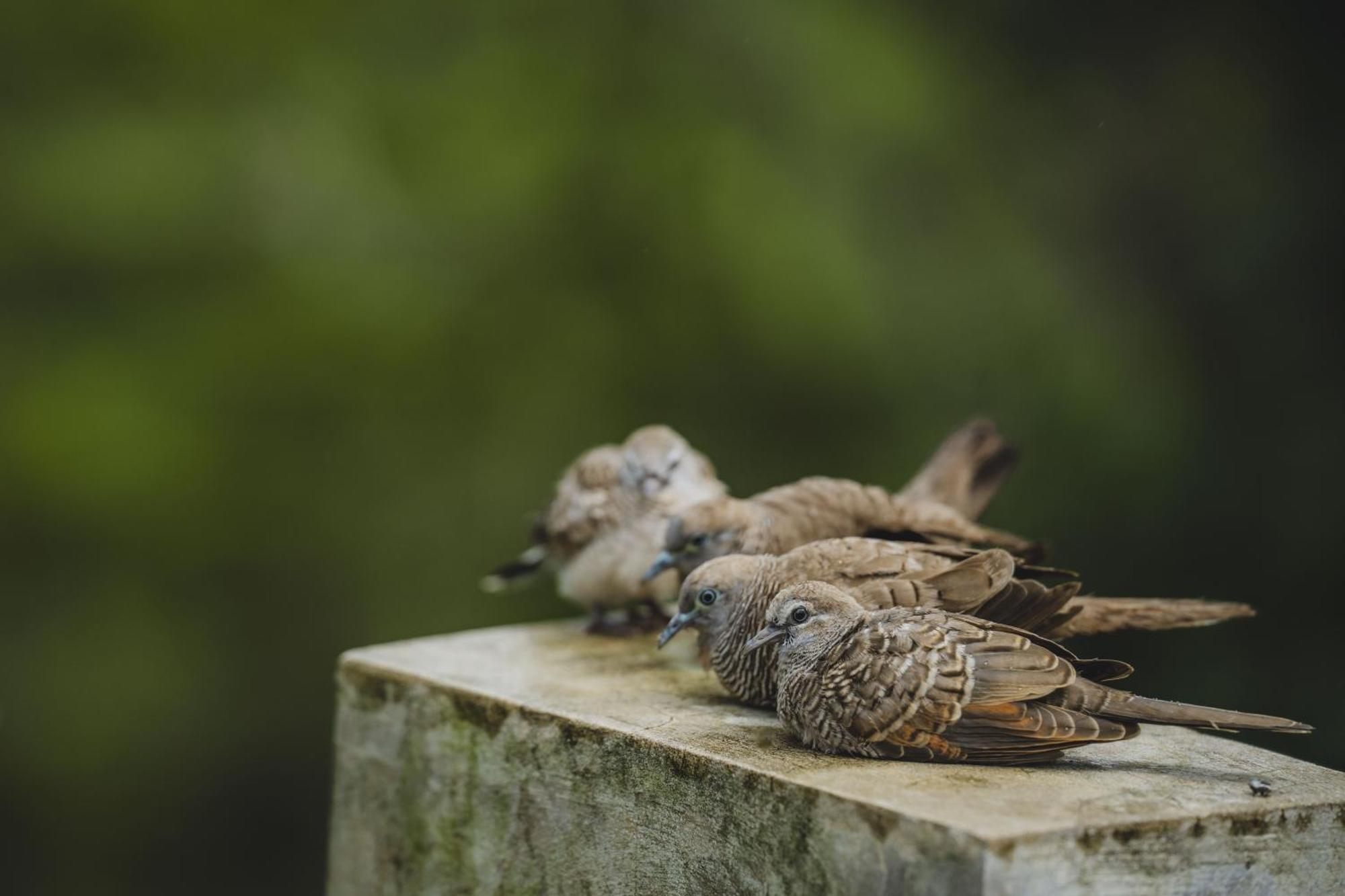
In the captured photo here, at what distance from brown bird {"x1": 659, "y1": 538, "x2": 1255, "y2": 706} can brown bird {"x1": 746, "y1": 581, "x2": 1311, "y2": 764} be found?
156 millimetres

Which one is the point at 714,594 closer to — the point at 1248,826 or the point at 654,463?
the point at 654,463

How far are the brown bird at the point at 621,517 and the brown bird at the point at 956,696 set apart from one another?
4.31 ft

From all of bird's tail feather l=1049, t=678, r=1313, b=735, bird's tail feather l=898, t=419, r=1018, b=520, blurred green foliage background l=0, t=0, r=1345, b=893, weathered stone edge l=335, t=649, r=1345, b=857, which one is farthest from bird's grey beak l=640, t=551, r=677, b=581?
blurred green foliage background l=0, t=0, r=1345, b=893

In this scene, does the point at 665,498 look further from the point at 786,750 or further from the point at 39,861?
the point at 39,861

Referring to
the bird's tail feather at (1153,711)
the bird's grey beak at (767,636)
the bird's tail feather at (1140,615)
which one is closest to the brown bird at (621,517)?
the bird's grey beak at (767,636)

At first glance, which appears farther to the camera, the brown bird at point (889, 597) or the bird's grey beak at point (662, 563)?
the bird's grey beak at point (662, 563)

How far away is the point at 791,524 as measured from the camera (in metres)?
3.61

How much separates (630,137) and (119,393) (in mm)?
2585

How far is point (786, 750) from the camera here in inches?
106

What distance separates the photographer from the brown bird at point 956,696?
2.54m

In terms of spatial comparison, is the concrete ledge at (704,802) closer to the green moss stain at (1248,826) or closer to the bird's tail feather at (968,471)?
the green moss stain at (1248,826)

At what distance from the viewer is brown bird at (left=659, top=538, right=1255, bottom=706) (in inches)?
112

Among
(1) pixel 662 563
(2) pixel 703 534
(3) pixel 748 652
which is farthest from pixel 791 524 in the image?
(3) pixel 748 652

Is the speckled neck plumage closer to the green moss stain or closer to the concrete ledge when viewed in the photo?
the concrete ledge
